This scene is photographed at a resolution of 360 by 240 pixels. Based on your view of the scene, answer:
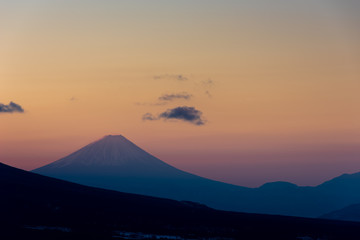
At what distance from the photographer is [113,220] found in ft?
468

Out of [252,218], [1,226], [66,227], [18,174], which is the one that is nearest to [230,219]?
[252,218]

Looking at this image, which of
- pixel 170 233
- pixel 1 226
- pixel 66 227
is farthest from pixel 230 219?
pixel 1 226

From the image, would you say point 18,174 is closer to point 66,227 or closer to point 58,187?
point 58,187

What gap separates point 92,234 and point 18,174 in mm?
77731

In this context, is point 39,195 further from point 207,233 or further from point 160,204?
point 207,233

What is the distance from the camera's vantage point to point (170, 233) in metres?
129

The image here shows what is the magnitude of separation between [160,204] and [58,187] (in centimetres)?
3004

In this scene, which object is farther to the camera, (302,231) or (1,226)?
(302,231)

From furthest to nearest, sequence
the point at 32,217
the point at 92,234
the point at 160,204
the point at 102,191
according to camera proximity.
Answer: the point at 102,191, the point at 160,204, the point at 32,217, the point at 92,234

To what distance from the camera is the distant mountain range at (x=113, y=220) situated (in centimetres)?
12406

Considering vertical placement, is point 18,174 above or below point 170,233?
above

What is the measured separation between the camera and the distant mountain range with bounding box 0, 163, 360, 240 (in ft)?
407

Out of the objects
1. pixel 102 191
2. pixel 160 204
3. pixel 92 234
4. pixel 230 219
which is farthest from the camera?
pixel 102 191

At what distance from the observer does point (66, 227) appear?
12875cm
